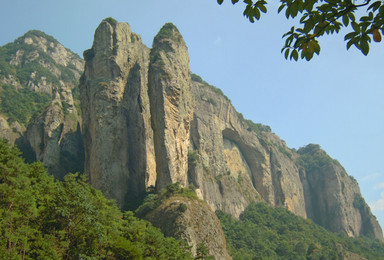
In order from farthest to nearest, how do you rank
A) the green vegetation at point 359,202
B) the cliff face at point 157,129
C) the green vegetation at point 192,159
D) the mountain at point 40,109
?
1. the green vegetation at point 359,202
2. the green vegetation at point 192,159
3. the mountain at point 40,109
4. the cliff face at point 157,129

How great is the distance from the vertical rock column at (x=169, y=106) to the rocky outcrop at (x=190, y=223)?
6.16 m

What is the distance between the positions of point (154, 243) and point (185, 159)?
80.7 ft

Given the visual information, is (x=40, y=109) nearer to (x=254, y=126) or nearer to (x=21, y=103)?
(x=21, y=103)

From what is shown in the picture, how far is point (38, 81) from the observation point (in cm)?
8850

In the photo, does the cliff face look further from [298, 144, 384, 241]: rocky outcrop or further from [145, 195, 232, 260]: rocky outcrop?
[298, 144, 384, 241]: rocky outcrop

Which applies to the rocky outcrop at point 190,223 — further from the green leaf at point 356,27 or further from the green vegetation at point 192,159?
the green leaf at point 356,27

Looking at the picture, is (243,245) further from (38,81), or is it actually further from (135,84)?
(38,81)

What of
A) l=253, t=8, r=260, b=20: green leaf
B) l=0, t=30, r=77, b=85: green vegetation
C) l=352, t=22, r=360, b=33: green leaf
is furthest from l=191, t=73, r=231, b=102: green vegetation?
l=352, t=22, r=360, b=33: green leaf

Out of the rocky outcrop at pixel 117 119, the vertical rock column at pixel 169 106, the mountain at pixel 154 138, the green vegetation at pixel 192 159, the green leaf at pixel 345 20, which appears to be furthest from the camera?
the green vegetation at pixel 192 159

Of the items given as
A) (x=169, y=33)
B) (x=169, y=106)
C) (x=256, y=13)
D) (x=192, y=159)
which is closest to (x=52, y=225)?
(x=256, y=13)

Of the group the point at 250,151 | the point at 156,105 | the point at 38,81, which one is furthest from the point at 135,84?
the point at 38,81

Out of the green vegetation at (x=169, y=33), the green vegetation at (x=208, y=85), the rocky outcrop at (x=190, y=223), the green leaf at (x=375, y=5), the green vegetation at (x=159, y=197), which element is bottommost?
the green leaf at (x=375, y=5)

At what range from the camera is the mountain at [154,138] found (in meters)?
48.6

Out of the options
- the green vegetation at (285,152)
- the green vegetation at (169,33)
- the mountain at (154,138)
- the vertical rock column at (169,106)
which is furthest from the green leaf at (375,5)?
the green vegetation at (285,152)
